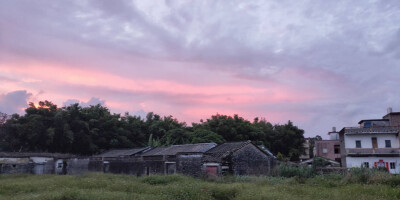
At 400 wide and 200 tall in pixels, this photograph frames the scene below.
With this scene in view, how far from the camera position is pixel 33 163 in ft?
104

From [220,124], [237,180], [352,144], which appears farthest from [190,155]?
[352,144]

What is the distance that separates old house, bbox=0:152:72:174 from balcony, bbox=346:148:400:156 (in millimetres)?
29986

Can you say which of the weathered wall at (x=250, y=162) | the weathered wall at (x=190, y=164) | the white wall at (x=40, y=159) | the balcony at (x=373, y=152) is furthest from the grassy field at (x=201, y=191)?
the balcony at (x=373, y=152)

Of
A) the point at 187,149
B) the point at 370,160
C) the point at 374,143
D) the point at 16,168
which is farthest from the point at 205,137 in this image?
the point at 16,168

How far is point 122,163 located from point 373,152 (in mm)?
25718

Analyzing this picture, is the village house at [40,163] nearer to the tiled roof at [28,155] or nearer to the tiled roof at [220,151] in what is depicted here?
the tiled roof at [28,155]

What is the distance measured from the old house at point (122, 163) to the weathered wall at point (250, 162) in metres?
8.53

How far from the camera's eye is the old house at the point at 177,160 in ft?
80.2

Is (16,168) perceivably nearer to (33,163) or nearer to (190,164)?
(33,163)

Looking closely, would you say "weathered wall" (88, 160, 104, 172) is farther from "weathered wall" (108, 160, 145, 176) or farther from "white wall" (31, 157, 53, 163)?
"white wall" (31, 157, 53, 163)

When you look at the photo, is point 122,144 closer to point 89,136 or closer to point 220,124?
point 89,136

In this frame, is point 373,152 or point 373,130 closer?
point 373,152

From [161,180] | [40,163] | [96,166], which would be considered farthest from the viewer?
[96,166]

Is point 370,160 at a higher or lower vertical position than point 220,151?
lower
